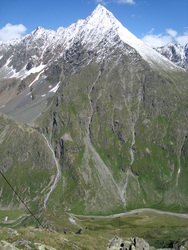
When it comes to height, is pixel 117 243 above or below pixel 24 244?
below

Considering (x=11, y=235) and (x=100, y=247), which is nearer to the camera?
(x=11, y=235)

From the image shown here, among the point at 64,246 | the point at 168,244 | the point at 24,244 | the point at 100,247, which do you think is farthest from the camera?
the point at 168,244

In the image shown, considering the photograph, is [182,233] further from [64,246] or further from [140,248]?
[64,246]

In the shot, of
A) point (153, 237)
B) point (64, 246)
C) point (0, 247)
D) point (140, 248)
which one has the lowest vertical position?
point (153, 237)

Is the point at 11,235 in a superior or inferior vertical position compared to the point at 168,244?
superior

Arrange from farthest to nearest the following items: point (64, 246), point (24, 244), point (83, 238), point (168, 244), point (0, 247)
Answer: point (168, 244) → point (83, 238) → point (64, 246) → point (24, 244) → point (0, 247)

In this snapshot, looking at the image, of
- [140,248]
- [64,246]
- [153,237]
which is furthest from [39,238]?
[153,237]

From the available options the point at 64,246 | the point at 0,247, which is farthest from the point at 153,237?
the point at 0,247

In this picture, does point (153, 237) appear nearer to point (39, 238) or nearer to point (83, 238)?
point (83, 238)

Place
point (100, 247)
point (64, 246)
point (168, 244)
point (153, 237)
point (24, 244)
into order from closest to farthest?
Result: point (24, 244) → point (64, 246) → point (100, 247) → point (168, 244) → point (153, 237)
